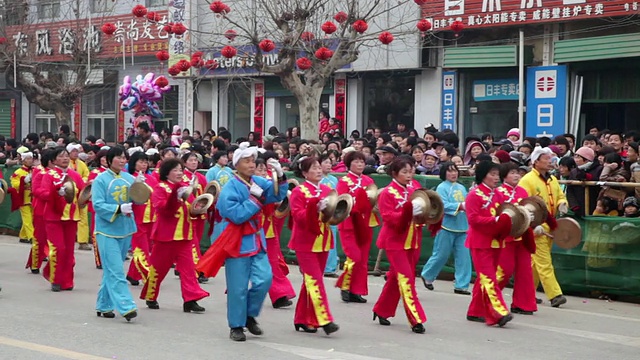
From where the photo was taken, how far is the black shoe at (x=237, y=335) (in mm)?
9047

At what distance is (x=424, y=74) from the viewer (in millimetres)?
24359

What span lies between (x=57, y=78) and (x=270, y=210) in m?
21.2

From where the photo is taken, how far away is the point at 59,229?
12.4 metres

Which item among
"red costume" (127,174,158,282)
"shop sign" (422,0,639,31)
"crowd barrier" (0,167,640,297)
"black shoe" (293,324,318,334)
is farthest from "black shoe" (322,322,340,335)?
"shop sign" (422,0,639,31)

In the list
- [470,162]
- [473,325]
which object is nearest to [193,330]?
[473,325]

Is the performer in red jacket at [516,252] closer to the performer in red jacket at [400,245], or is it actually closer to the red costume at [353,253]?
the performer in red jacket at [400,245]

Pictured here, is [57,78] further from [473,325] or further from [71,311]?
[473,325]

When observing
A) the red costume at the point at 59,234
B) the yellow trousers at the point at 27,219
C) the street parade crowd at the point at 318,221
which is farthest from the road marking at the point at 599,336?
the yellow trousers at the point at 27,219

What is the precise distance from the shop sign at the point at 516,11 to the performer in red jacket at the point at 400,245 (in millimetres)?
10935

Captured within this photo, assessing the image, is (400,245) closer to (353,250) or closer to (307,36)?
(353,250)

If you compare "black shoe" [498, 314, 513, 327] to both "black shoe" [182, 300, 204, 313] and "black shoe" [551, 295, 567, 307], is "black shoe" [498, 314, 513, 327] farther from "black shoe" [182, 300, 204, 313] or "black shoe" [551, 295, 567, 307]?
"black shoe" [182, 300, 204, 313]

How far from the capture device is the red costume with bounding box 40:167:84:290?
12.3 meters

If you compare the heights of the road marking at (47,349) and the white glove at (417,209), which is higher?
the white glove at (417,209)

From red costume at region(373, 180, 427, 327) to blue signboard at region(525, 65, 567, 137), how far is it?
12.2 metres
